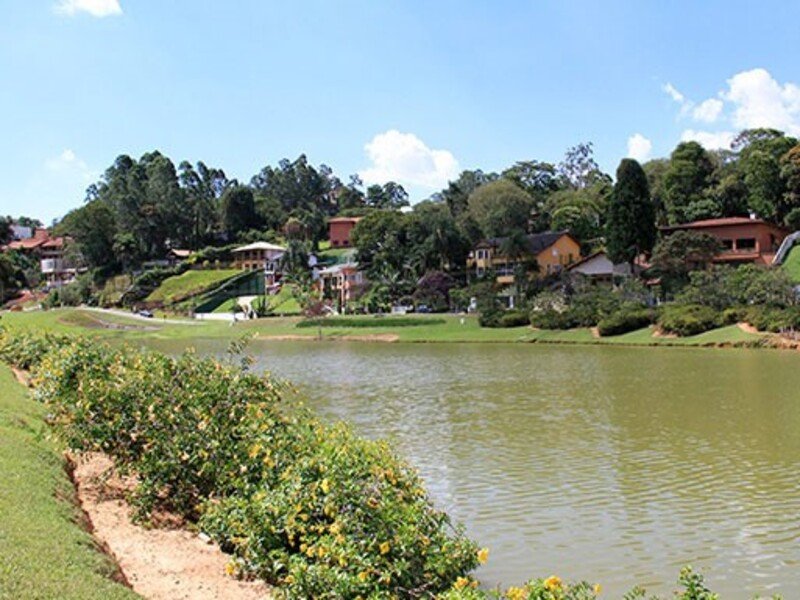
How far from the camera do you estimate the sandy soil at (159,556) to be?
903cm

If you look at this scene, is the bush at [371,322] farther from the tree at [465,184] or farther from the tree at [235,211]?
the tree at [235,211]

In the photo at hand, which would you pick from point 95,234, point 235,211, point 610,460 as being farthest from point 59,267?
point 610,460

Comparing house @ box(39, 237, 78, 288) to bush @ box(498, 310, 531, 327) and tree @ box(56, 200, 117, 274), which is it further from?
bush @ box(498, 310, 531, 327)

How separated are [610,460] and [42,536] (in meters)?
11.9

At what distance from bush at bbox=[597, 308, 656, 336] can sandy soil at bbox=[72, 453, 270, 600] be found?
45.4 m

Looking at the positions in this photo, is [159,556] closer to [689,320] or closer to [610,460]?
[610,460]

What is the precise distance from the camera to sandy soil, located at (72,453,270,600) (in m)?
9.03

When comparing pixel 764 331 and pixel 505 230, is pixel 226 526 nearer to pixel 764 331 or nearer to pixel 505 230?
pixel 764 331

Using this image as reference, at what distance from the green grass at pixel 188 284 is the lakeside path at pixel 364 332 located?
34.5ft

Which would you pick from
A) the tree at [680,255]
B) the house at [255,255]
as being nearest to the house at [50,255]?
the house at [255,255]

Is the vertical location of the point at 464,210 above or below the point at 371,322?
above

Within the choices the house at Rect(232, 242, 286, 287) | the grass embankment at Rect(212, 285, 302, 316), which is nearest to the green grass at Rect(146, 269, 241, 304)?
the house at Rect(232, 242, 286, 287)

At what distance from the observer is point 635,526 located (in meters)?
12.3

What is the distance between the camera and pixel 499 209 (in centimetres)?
9012
